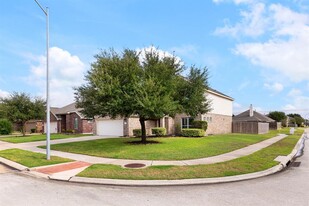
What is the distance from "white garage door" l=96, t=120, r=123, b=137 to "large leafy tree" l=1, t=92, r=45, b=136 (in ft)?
30.4

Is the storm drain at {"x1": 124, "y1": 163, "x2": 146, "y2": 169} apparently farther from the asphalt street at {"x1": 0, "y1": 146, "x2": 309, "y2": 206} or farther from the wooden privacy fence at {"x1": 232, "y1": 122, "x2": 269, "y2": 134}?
the wooden privacy fence at {"x1": 232, "y1": 122, "x2": 269, "y2": 134}

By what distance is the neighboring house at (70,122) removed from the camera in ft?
120

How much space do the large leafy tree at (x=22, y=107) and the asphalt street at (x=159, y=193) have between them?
27.7 meters

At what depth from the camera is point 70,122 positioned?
128 feet

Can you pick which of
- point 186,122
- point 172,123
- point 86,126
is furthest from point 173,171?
point 86,126

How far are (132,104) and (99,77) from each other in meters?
2.55

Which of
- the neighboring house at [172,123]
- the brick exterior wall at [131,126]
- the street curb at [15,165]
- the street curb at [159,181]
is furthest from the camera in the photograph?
the neighboring house at [172,123]

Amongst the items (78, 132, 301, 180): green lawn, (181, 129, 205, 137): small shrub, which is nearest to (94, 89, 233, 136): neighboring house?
(181, 129, 205, 137): small shrub

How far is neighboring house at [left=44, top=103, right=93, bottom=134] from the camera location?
36719 millimetres

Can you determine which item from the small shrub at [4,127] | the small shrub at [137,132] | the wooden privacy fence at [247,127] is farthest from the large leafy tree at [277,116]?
the small shrub at [4,127]

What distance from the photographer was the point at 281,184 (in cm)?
813

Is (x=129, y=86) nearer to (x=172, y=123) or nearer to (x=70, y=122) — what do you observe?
(x=172, y=123)

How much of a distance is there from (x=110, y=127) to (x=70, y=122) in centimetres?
1117

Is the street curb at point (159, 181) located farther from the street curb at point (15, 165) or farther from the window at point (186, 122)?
the window at point (186, 122)
